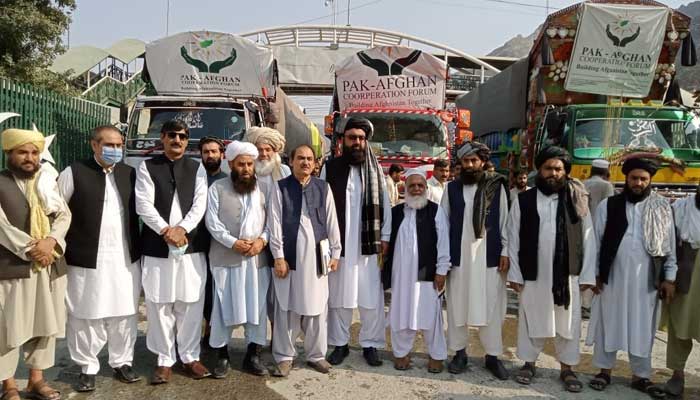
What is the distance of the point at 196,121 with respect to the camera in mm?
7434

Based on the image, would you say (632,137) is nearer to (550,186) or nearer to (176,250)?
(550,186)

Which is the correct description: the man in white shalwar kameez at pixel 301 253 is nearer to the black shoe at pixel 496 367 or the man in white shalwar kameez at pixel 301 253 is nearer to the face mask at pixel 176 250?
the face mask at pixel 176 250

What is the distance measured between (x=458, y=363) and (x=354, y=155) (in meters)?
1.78


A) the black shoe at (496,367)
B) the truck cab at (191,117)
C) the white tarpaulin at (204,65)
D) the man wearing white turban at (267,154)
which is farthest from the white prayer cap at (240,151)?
the white tarpaulin at (204,65)

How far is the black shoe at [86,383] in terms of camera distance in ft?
11.4

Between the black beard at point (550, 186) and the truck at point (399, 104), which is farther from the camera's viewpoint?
the truck at point (399, 104)

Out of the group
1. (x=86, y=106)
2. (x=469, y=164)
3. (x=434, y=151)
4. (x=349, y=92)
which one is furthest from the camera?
(x=86, y=106)

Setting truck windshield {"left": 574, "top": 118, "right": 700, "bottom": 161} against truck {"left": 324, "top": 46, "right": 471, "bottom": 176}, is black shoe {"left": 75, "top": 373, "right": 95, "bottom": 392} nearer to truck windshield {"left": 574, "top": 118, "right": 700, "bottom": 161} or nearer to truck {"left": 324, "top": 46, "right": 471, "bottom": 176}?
truck {"left": 324, "top": 46, "right": 471, "bottom": 176}

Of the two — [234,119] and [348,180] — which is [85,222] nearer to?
[348,180]

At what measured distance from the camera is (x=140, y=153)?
7.11 meters

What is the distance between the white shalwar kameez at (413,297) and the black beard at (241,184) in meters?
1.19

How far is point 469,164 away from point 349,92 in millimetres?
5019

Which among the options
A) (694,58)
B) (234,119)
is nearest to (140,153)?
(234,119)

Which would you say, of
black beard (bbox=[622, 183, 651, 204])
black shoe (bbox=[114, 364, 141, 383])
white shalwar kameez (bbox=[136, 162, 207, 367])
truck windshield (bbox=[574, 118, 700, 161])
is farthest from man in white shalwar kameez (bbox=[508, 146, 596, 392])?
truck windshield (bbox=[574, 118, 700, 161])
